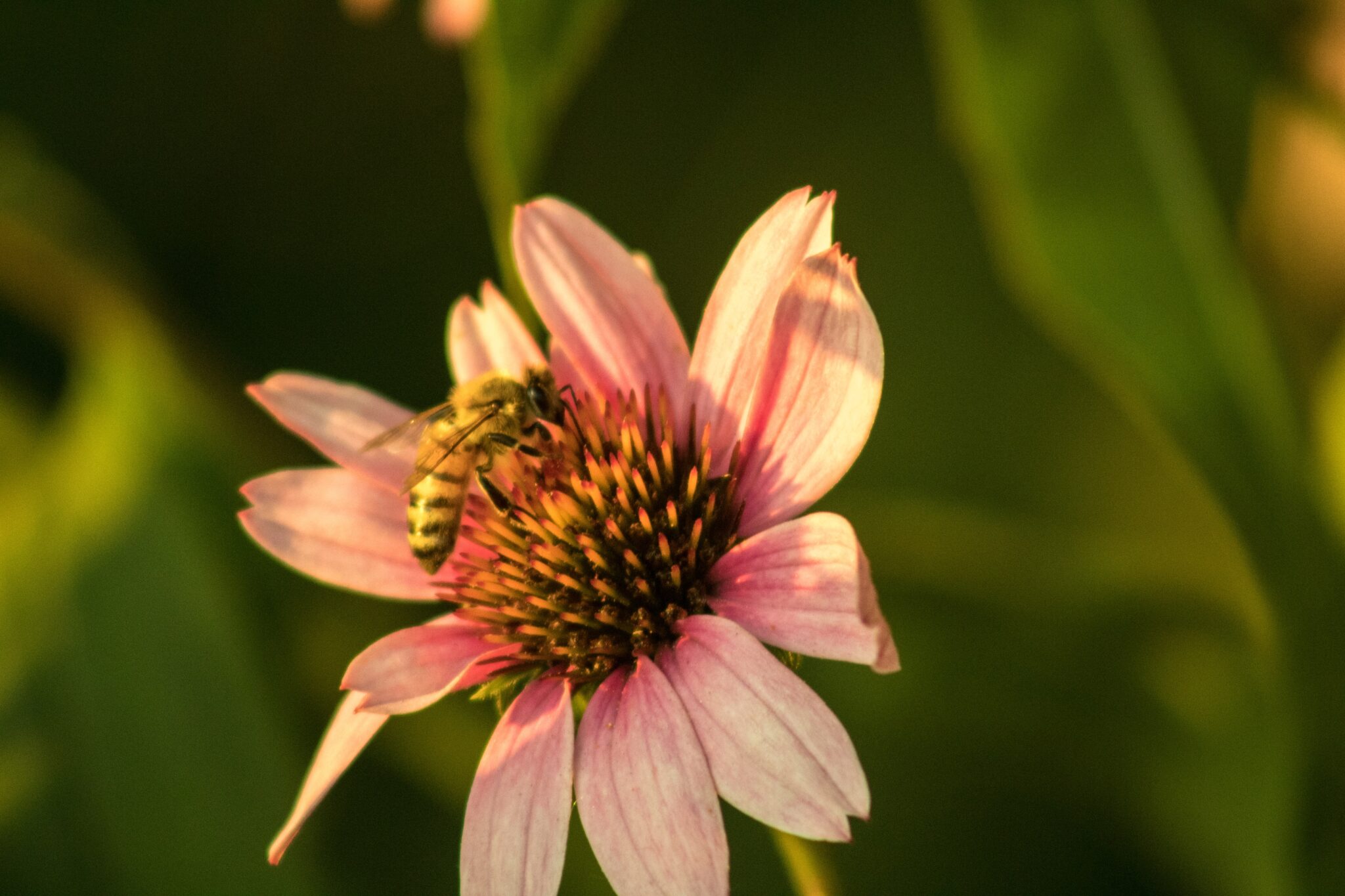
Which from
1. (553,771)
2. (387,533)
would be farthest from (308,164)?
(553,771)

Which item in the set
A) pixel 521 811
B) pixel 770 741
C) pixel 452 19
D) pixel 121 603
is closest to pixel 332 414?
pixel 521 811

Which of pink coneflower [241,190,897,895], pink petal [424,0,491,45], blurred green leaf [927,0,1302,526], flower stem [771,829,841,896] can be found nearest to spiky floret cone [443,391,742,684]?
pink coneflower [241,190,897,895]

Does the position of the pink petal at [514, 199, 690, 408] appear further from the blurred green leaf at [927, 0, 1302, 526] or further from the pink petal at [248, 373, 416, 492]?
the blurred green leaf at [927, 0, 1302, 526]

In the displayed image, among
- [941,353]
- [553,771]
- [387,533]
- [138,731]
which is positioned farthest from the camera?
[941,353]

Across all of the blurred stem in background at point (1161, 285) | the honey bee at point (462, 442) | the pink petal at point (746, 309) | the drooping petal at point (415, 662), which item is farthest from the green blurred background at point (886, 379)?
the drooping petal at point (415, 662)

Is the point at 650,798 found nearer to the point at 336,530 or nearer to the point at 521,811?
the point at 521,811

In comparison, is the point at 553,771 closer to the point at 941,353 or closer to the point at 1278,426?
the point at 1278,426
